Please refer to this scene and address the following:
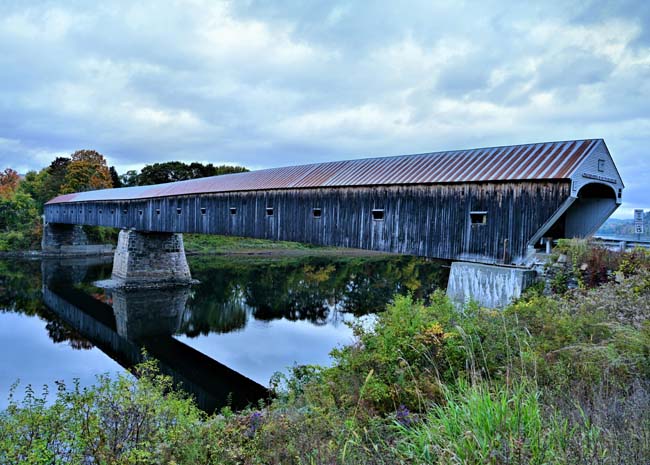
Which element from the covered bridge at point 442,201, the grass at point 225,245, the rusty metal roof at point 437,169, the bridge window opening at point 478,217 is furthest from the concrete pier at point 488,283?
the grass at point 225,245

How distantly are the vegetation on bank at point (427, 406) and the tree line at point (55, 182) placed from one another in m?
37.3

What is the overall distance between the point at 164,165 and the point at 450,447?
52.6 metres

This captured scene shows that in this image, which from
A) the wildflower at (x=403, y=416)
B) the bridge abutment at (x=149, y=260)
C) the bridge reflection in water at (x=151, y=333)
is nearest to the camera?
the wildflower at (x=403, y=416)

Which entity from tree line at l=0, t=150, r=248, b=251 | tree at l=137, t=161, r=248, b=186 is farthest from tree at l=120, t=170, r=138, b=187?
tree at l=137, t=161, r=248, b=186

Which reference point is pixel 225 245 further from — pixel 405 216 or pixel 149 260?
pixel 405 216

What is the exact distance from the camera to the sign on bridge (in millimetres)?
7327

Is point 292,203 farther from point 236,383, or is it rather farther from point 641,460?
point 641,460

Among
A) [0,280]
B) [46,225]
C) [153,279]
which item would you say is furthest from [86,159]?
[153,279]

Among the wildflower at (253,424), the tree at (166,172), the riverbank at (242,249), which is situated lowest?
the riverbank at (242,249)

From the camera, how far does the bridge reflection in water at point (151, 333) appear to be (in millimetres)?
9945

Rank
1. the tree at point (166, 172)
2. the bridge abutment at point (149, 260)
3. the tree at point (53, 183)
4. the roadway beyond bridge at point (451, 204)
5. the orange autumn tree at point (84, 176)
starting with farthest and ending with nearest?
1. the tree at point (166, 172)
2. the tree at point (53, 183)
3. the orange autumn tree at point (84, 176)
4. the bridge abutment at point (149, 260)
5. the roadway beyond bridge at point (451, 204)

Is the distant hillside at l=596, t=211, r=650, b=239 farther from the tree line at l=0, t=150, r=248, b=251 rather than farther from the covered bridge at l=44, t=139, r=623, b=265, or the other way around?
the tree line at l=0, t=150, r=248, b=251

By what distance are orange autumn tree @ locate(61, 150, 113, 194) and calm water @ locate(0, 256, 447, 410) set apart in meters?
13.1

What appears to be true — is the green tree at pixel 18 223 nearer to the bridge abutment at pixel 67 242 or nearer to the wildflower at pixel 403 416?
the bridge abutment at pixel 67 242
